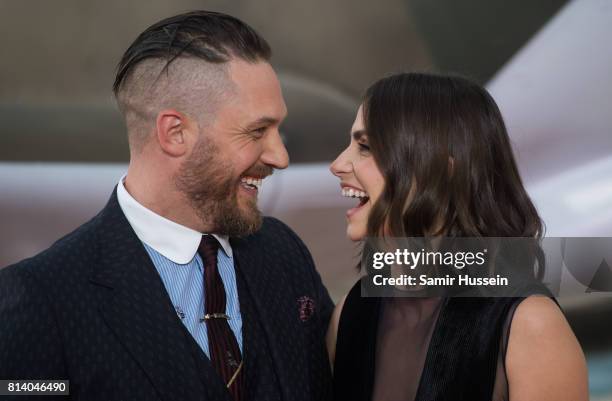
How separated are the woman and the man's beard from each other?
0.30 meters

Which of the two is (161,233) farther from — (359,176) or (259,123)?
(359,176)

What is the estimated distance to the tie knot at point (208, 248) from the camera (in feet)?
6.20

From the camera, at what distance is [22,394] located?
60.4 inches

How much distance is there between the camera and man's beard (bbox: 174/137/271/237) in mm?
1895

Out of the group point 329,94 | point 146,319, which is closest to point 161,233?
point 146,319

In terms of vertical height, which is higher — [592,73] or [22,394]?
[592,73]

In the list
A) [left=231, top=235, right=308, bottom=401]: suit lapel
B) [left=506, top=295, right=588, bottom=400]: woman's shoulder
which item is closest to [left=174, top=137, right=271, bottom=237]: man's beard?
[left=231, top=235, right=308, bottom=401]: suit lapel

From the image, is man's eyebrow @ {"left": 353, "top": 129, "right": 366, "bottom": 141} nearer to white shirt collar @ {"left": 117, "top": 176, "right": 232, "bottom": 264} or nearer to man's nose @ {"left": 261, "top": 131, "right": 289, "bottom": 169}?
man's nose @ {"left": 261, "top": 131, "right": 289, "bottom": 169}

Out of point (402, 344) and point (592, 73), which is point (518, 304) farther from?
point (592, 73)

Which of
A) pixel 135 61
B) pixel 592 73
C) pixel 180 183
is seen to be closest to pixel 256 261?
pixel 180 183

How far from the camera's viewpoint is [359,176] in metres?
2.01

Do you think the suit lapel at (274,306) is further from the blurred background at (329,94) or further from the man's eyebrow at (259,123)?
the blurred background at (329,94)

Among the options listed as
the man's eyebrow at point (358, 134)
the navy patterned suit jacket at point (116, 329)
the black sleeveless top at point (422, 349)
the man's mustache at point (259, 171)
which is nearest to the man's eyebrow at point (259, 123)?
the man's mustache at point (259, 171)

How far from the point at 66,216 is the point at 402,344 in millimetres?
1552
